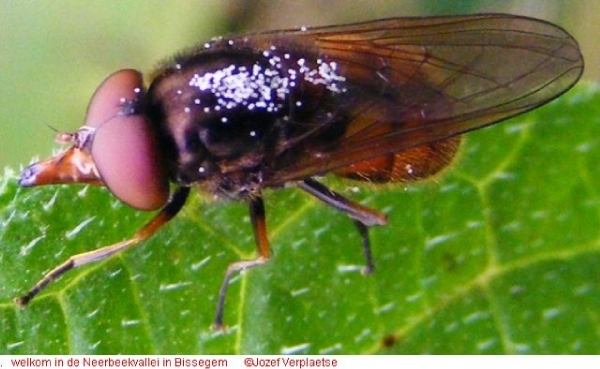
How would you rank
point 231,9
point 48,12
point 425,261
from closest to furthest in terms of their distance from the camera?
point 425,261 < point 48,12 < point 231,9

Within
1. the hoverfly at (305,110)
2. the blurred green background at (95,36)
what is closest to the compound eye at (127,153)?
the hoverfly at (305,110)

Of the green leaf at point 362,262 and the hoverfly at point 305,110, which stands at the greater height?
the hoverfly at point 305,110

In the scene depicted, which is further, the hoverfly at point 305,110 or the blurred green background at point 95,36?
the blurred green background at point 95,36

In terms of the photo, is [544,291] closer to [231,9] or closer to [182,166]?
[182,166]

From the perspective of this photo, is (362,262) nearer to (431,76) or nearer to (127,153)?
(431,76)

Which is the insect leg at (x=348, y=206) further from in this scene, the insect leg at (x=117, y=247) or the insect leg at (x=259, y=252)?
the insect leg at (x=117, y=247)

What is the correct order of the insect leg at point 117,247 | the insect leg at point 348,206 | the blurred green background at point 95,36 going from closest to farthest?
the insect leg at point 117,247
the insect leg at point 348,206
the blurred green background at point 95,36

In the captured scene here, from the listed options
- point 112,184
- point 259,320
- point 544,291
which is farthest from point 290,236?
point 544,291
